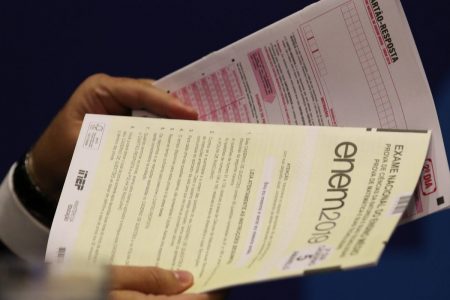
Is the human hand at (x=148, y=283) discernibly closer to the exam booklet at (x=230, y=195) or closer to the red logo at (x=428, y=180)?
the exam booklet at (x=230, y=195)

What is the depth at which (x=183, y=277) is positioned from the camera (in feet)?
1.54

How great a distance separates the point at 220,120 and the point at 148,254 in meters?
0.19

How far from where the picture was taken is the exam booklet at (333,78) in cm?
53

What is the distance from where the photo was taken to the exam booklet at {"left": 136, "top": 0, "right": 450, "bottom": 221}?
531 millimetres

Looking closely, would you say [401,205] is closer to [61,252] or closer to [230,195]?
[230,195]

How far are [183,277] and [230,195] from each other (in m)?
0.08

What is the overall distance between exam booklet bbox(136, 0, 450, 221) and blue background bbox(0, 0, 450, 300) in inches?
5.8

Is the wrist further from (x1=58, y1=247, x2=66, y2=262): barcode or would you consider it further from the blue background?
(x1=58, y1=247, x2=66, y2=262): barcode

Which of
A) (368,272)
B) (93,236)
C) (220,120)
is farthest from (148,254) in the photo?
(368,272)

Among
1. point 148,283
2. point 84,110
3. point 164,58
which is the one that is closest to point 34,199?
point 84,110

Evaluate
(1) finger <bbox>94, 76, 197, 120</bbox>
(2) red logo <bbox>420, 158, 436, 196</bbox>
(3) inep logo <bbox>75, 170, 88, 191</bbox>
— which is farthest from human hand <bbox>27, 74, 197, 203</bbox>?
(2) red logo <bbox>420, 158, 436, 196</bbox>

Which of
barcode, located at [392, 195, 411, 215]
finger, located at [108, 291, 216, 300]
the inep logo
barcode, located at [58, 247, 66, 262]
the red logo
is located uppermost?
the inep logo

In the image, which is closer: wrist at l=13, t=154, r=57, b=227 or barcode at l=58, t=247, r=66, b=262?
barcode at l=58, t=247, r=66, b=262

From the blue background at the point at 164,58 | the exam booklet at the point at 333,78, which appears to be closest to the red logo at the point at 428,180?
the exam booklet at the point at 333,78
